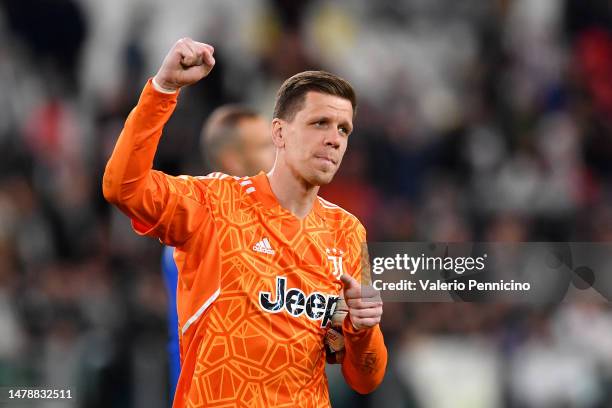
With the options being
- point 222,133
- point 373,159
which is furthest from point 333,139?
point 373,159

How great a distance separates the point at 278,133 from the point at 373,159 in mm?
4370

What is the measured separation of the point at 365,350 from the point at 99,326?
3.91 metres

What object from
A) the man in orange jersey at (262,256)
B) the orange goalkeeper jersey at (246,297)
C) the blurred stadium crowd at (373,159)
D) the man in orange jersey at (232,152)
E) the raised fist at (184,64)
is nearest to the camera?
the raised fist at (184,64)

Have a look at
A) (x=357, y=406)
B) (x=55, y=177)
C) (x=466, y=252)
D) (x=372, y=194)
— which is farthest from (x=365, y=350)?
(x=55, y=177)

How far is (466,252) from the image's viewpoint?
3938 millimetres

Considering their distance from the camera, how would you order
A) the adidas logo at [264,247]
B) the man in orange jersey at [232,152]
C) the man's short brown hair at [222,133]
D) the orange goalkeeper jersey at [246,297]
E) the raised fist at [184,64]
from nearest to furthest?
the raised fist at [184,64] < the orange goalkeeper jersey at [246,297] < the adidas logo at [264,247] < the man in orange jersey at [232,152] < the man's short brown hair at [222,133]

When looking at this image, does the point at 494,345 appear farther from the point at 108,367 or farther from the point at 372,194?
the point at 108,367

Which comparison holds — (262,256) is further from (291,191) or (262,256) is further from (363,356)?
(363,356)

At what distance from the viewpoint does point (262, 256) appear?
2.86 metres

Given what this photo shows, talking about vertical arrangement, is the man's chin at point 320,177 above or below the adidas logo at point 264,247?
above

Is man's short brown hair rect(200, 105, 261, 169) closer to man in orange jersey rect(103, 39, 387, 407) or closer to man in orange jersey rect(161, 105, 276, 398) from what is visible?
man in orange jersey rect(161, 105, 276, 398)

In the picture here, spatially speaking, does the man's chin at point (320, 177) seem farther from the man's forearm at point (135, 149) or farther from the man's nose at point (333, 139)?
the man's forearm at point (135, 149)

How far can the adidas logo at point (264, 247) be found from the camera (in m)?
2.86

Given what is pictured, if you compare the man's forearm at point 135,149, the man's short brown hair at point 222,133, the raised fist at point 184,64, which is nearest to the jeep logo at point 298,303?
the man's forearm at point 135,149
